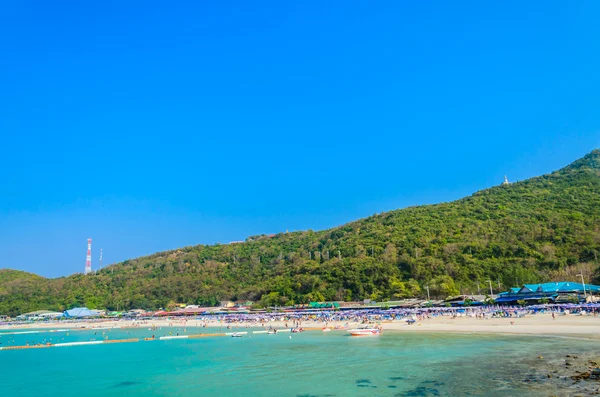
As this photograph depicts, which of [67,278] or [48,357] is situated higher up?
[67,278]

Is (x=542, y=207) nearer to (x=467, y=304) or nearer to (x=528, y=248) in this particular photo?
(x=528, y=248)

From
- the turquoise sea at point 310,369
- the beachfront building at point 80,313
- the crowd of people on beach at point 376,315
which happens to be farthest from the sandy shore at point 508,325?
the beachfront building at point 80,313

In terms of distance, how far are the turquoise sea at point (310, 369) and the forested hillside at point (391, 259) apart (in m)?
36.4

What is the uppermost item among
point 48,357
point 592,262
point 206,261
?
point 206,261

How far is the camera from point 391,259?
83.2 meters

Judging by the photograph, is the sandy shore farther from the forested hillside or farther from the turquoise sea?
the forested hillside

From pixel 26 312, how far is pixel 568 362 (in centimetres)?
12707

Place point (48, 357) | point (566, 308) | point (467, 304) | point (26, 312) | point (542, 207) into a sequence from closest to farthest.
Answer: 1. point (48, 357)
2. point (566, 308)
3. point (467, 304)
4. point (542, 207)
5. point (26, 312)

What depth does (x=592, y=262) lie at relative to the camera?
211 ft

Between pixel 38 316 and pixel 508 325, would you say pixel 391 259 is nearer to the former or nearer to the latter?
pixel 508 325

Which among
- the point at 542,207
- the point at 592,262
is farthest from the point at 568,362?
the point at 542,207

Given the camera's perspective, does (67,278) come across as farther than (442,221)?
Yes

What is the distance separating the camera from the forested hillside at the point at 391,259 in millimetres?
70500

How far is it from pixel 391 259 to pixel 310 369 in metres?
60.6
